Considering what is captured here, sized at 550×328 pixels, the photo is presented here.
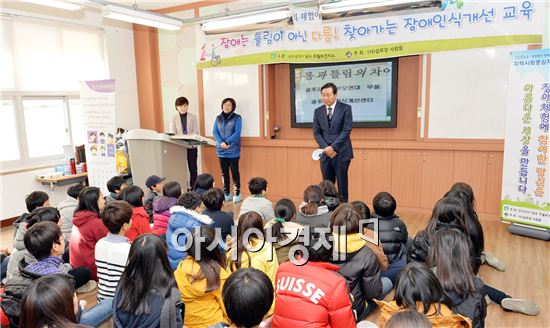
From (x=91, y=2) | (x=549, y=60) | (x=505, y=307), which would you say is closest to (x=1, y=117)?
(x=91, y=2)

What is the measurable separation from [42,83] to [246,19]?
2784 mm

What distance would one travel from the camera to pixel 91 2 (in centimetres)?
432

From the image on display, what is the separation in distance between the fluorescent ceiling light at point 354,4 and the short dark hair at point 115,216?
9.62 ft

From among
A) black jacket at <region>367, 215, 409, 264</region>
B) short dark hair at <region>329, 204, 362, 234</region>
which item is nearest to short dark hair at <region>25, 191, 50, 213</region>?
short dark hair at <region>329, 204, 362, 234</region>

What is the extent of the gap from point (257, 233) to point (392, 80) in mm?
3409

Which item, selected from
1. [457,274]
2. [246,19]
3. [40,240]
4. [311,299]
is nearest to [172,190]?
[40,240]

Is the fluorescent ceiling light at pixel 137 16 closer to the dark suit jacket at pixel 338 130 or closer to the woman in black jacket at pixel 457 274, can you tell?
the dark suit jacket at pixel 338 130

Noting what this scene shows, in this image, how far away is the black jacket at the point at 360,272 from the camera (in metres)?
2.08

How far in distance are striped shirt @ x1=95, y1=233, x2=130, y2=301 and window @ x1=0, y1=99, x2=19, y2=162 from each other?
138 inches

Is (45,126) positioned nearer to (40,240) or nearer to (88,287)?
(88,287)

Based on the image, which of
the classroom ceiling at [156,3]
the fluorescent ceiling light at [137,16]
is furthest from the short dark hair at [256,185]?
the classroom ceiling at [156,3]

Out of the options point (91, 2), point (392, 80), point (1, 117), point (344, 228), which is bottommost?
point (344, 228)

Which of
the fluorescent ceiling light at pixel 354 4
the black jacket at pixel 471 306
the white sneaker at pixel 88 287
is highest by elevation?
the fluorescent ceiling light at pixel 354 4

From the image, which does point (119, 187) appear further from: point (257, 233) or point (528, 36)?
point (528, 36)
